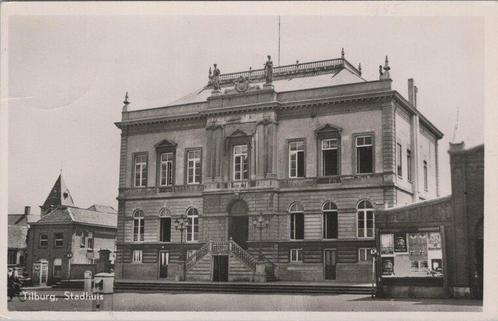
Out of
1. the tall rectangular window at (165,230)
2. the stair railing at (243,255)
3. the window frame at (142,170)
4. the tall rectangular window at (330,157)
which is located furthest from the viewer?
the window frame at (142,170)

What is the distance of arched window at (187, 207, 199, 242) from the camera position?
106ft

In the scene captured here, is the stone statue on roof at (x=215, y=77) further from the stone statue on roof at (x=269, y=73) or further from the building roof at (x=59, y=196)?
the building roof at (x=59, y=196)

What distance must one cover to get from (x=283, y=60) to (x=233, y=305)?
28.3 ft

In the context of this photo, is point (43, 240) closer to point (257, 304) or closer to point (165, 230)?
point (165, 230)

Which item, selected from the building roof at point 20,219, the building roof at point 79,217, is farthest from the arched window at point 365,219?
the building roof at point 20,219

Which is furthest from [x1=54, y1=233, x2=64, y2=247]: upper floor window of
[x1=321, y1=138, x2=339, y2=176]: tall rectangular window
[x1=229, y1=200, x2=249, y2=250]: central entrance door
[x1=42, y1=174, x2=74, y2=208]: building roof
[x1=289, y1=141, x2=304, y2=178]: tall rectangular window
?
[x1=321, y1=138, x2=339, y2=176]: tall rectangular window

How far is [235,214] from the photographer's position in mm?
31922

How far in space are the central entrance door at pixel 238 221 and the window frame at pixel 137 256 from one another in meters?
4.70

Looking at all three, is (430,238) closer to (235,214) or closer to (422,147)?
(422,147)

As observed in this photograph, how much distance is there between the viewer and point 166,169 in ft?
109

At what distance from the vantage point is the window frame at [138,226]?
3338 centimetres

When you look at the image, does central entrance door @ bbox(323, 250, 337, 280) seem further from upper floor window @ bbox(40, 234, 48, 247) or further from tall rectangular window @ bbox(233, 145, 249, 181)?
upper floor window @ bbox(40, 234, 48, 247)

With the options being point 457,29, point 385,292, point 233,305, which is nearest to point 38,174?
point 233,305

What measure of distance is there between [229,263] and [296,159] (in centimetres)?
533
